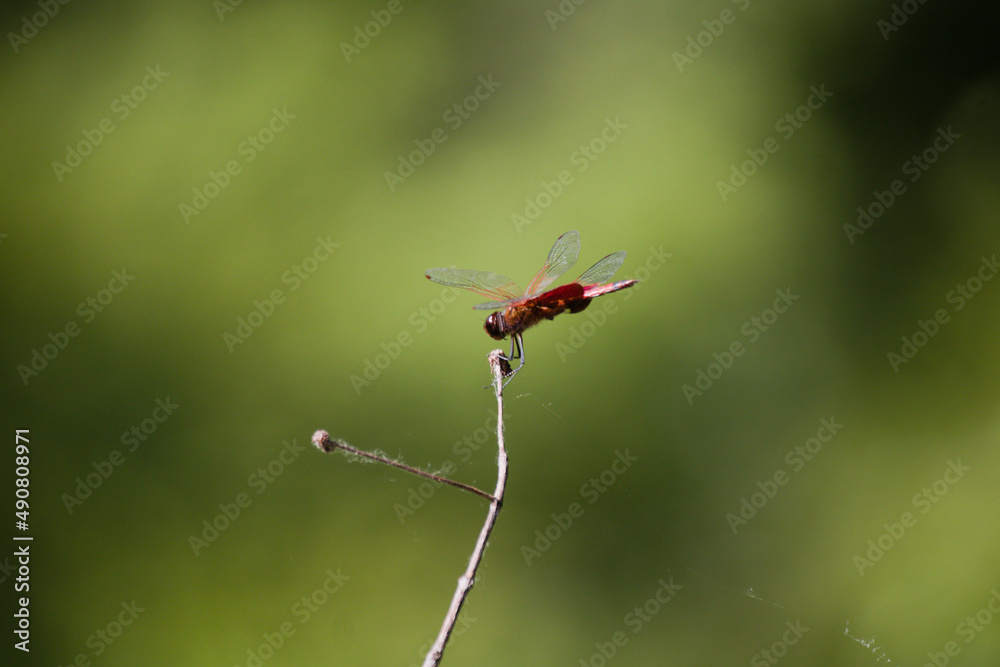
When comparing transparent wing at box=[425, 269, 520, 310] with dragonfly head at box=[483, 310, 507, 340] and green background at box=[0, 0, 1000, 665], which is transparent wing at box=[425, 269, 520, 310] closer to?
dragonfly head at box=[483, 310, 507, 340]

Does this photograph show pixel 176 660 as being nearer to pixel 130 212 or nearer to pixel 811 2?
pixel 130 212

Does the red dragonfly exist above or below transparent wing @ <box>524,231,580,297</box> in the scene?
below

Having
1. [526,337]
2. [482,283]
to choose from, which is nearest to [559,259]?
[482,283]

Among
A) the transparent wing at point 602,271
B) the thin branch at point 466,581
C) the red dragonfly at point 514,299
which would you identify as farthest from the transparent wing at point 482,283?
the thin branch at point 466,581

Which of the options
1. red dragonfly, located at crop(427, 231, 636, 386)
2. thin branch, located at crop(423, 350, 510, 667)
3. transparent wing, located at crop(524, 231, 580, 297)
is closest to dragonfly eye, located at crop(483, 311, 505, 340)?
red dragonfly, located at crop(427, 231, 636, 386)

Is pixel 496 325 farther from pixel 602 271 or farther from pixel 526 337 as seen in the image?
pixel 526 337

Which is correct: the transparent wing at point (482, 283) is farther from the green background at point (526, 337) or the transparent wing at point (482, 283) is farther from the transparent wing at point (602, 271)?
the green background at point (526, 337)

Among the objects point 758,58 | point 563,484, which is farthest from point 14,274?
point 758,58
